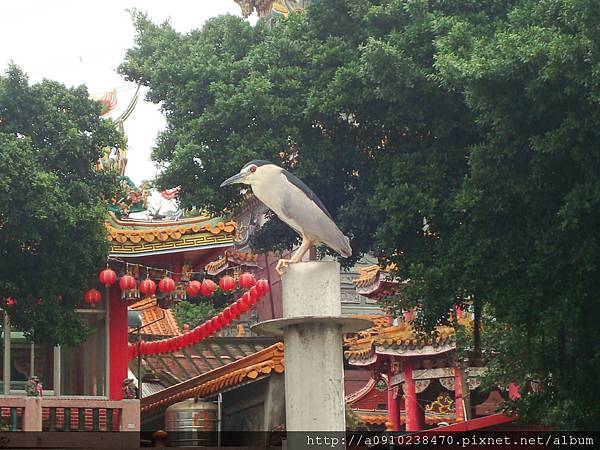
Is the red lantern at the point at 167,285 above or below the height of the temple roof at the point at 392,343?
above

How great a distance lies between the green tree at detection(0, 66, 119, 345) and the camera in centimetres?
1564

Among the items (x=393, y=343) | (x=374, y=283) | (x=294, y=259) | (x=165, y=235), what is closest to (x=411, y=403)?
(x=393, y=343)

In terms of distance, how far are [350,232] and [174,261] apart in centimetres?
388

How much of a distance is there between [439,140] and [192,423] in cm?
584

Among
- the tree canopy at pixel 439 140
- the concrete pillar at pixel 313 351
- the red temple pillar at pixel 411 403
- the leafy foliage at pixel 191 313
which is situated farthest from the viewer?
the leafy foliage at pixel 191 313

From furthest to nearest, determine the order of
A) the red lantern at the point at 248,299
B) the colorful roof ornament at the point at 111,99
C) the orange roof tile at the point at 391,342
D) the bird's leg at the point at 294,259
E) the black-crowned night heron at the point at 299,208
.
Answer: the orange roof tile at the point at 391,342 → the colorful roof ornament at the point at 111,99 → the red lantern at the point at 248,299 → the black-crowned night heron at the point at 299,208 → the bird's leg at the point at 294,259

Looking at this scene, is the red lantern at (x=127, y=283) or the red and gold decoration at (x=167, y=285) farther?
the red and gold decoration at (x=167, y=285)

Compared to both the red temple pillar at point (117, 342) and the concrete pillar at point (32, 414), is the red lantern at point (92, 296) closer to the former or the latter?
the red temple pillar at point (117, 342)

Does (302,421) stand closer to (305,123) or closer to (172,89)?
(305,123)

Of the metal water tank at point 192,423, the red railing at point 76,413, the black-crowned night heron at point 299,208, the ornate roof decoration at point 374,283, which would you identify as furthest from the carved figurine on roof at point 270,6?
the black-crowned night heron at point 299,208

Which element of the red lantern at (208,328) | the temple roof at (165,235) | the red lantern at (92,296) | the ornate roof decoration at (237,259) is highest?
the ornate roof decoration at (237,259)

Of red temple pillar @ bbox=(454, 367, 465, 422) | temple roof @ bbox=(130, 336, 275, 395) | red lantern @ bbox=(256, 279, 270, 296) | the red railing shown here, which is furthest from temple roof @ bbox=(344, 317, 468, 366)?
the red railing

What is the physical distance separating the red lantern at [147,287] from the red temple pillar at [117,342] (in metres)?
0.85

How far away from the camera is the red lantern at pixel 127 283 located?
1934cm
